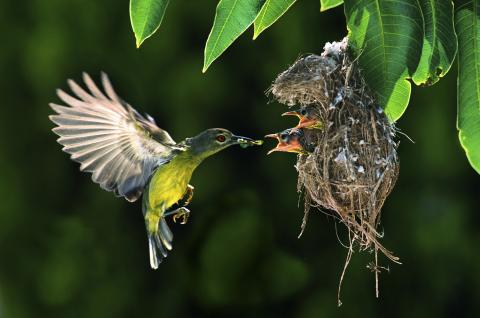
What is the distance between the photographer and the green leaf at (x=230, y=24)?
2.16m

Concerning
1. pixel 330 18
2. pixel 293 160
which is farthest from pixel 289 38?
pixel 293 160

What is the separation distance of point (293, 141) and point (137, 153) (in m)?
0.48

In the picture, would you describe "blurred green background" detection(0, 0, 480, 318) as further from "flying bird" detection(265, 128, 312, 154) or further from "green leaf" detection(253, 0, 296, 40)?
"green leaf" detection(253, 0, 296, 40)

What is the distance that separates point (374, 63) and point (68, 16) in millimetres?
3763

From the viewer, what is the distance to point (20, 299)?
5789 mm

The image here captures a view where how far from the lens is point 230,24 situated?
216cm

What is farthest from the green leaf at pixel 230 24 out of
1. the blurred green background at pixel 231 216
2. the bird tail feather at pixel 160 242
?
the blurred green background at pixel 231 216

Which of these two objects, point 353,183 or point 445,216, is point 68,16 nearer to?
point 445,216

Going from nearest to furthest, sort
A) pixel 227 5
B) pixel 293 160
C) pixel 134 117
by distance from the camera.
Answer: pixel 227 5, pixel 134 117, pixel 293 160

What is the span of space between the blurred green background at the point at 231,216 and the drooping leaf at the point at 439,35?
3.26 meters

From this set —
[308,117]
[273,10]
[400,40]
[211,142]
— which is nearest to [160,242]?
[211,142]

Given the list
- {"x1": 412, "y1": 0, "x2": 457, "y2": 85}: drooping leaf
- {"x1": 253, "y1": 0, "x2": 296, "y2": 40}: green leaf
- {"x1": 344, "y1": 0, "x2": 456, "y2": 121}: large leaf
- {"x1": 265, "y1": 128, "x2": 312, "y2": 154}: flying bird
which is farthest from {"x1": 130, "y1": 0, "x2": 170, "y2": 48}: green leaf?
{"x1": 265, "y1": 128, "x2": 312, "y2": 154}: flying bird

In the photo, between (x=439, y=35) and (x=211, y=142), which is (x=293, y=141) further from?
(x=439, y=35)

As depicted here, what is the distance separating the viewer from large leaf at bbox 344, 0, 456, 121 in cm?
220
